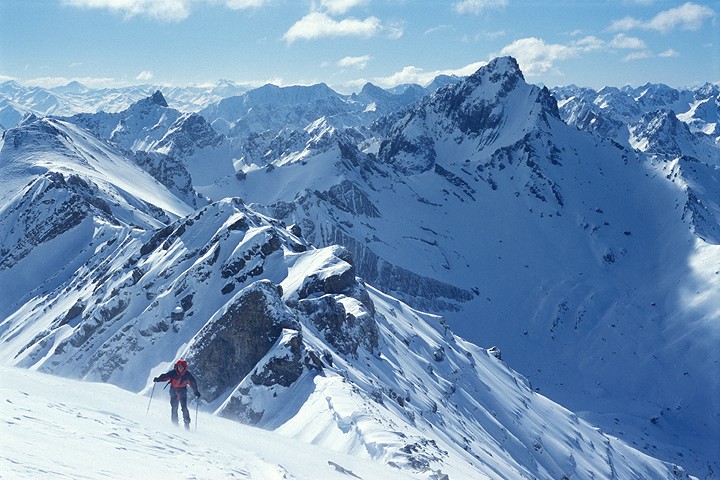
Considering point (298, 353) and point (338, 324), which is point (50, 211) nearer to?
point (338, 324)

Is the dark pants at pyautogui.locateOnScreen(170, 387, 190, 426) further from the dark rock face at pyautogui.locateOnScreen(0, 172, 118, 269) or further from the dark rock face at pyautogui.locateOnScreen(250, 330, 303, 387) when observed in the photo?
the dark rock face at pyautogui.locateOnScreen(0, 172, 118, 269)

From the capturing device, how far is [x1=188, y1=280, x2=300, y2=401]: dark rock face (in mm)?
51000

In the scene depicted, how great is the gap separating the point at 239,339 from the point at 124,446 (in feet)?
114

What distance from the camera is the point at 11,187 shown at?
141m

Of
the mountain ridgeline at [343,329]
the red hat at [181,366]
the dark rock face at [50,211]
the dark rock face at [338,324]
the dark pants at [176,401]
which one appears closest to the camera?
the dark pants at [176,401]

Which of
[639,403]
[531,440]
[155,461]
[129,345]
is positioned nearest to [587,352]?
[639,403]

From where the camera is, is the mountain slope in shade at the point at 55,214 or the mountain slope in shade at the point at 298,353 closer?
the mountain slope in shade at the point at 298,353

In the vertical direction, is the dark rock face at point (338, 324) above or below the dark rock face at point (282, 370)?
above

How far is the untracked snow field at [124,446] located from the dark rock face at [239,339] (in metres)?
24.2

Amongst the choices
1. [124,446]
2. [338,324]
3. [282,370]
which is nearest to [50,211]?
[338,324]

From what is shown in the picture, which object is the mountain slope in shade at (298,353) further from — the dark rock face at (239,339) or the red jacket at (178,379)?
the red jacket at (178,379)

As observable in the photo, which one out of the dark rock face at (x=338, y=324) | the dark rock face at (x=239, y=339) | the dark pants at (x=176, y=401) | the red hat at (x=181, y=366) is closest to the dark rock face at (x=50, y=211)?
the dark rock face at (x=338, y=324)

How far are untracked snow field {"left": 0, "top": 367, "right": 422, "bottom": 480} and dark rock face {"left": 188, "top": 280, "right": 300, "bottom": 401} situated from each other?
24.2 metres

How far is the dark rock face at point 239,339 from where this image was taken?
167 feet
